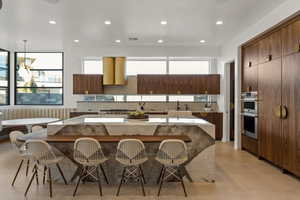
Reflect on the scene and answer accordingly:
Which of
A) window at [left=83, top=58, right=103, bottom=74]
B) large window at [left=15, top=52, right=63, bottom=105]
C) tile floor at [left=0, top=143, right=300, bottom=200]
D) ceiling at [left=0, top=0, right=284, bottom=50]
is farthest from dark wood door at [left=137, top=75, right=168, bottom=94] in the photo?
tile floor at [left=0, top=143, right=300, bottom=200]

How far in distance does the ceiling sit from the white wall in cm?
14

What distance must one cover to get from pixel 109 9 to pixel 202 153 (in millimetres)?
3279

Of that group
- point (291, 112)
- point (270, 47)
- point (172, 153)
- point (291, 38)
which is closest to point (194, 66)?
point (270, 47)

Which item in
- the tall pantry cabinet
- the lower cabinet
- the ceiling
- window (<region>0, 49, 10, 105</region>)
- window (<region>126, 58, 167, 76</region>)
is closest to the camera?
the tall pantry cabinet

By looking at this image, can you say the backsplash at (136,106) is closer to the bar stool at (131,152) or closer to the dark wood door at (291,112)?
the dark wood door at (291,112)

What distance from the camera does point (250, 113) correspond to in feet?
19.9

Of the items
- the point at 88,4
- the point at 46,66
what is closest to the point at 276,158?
the point at 88,4

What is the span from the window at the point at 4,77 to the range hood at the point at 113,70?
12.5 feet

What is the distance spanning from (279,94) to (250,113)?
1361mm

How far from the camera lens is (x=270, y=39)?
5227 mm

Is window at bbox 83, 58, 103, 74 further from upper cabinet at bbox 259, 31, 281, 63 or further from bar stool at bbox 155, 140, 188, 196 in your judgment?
bar stool at bbox 155, 140, 188, 196

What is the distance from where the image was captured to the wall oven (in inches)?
230

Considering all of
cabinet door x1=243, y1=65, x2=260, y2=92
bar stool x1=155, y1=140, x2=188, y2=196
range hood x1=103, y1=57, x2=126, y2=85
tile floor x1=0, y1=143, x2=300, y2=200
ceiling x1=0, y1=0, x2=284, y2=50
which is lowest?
tile floor x1=0, y1=143, x2=300, y2=200

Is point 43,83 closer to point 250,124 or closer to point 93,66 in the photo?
point 93,66
